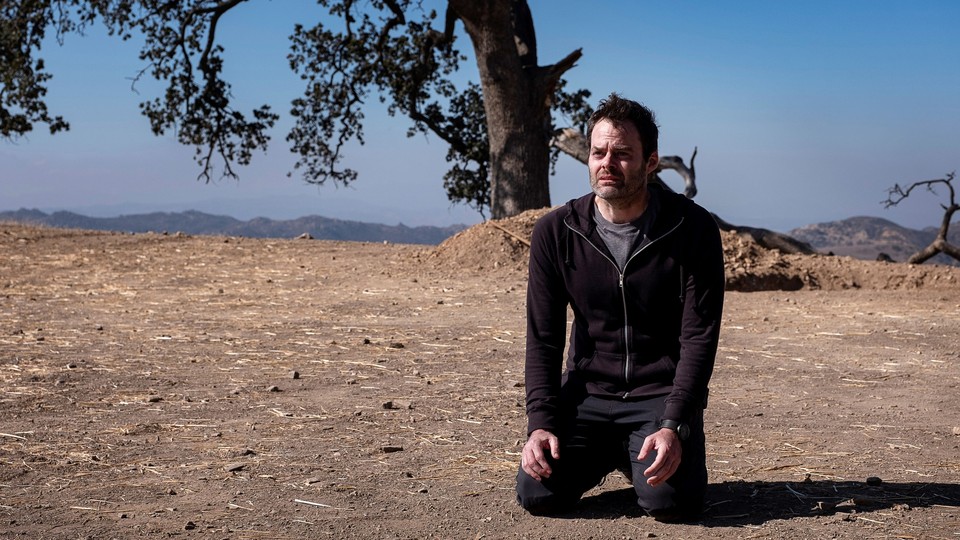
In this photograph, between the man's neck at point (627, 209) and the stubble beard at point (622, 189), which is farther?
the man's neck at point (627, 209)

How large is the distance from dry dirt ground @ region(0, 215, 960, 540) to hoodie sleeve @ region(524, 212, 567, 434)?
1.68 ft

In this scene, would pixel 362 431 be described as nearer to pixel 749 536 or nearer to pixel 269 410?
pixel 269 410

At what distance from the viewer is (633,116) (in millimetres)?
4328

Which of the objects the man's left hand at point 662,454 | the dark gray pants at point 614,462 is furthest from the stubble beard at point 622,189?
the man's left hand at point 662,454

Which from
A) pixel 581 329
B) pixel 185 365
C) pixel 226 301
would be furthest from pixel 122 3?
pixel 581 329

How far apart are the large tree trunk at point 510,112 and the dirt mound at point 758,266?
2662 mm

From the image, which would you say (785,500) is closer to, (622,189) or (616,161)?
(622,189)

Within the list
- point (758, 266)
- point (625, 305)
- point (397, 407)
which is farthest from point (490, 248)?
point (625, 305)

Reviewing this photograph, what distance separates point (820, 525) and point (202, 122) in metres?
16.8

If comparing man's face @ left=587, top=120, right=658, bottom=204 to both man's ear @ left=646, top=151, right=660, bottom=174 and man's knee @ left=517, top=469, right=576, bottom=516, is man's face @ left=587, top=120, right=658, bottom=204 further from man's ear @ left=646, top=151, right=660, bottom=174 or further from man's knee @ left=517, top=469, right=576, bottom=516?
man's knee @ left=517, top=469, right=576, bottom=516

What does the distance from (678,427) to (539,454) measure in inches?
22.6

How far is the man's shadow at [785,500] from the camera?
14.3 feet

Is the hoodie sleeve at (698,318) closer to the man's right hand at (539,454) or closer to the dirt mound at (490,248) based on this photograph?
the man's right hand at (539,454)

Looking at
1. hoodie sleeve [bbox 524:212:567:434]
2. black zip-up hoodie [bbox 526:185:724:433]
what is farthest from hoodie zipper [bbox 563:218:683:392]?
hoodie sleeve [bbox 524:212:567:434]
